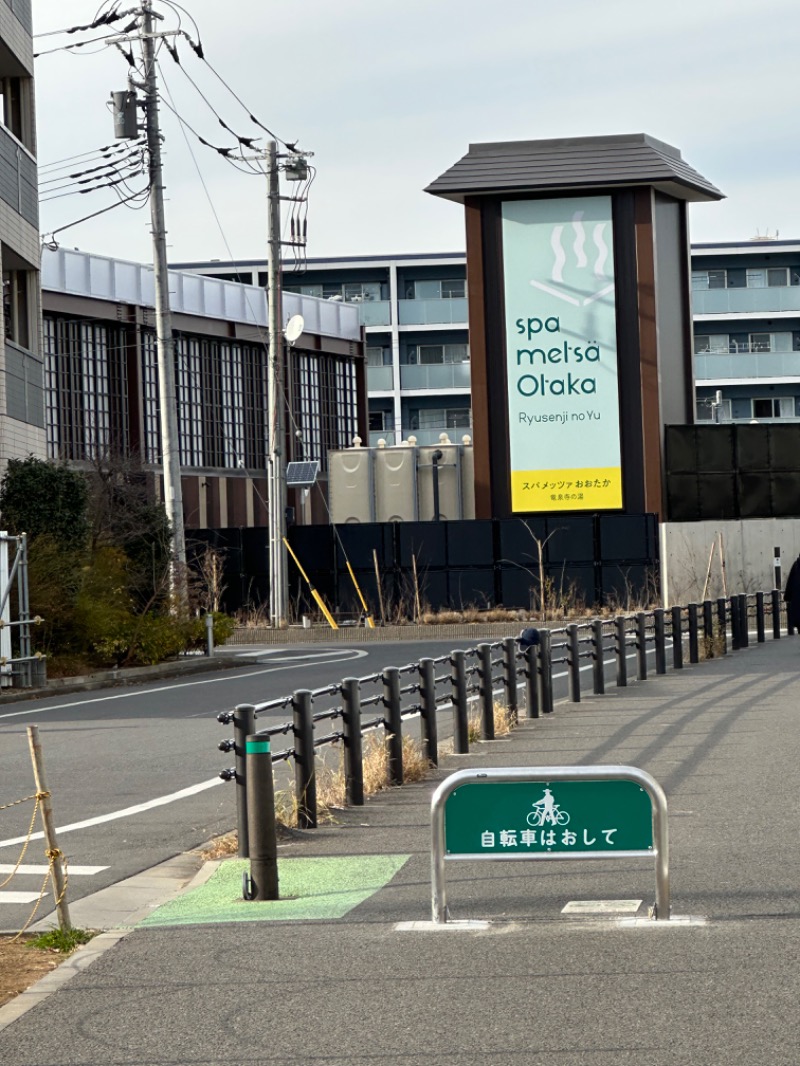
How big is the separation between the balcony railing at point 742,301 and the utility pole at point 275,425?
43433 millimetres

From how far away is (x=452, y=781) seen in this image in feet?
25.9

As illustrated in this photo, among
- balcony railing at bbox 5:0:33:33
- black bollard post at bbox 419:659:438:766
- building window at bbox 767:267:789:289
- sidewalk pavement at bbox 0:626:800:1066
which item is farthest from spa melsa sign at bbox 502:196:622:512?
building window at bbox 767:267:789:289

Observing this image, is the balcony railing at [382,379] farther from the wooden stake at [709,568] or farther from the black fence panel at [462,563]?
the wooden stake at [709,568]

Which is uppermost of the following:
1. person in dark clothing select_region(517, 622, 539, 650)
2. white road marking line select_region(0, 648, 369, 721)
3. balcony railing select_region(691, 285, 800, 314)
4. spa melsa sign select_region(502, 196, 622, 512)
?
balcony railing select_region(691, 285, 800, 314)

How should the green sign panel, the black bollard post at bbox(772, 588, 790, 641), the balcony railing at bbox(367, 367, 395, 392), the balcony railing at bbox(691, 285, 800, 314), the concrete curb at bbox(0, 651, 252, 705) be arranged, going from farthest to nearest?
the balcony railing at bbox(367, 367, 395, 392) → the balcony railing at bbox(691, 285, 800, 314) → the black bollard post at bbox(772, 588, 790, 641) → the concrete curb at bbox(0, 651, 252, 705) → the green sign panel

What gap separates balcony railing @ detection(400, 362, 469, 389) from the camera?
8044 cm

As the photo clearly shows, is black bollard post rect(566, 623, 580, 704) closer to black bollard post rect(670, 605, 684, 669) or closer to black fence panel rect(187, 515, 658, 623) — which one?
black bollard post rect(670, 605, 684, 669)

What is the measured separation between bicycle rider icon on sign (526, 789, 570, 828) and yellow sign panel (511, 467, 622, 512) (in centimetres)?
3375

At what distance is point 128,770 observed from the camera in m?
14.9

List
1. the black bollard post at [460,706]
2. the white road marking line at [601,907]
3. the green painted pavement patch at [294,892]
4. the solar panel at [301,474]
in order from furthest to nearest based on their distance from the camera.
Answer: the solar panel at [301,474] < the black bollard post at [460,706] < the green painted pavement patch at [294,892] < the white road marking line at [601,907]

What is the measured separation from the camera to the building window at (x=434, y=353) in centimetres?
8162

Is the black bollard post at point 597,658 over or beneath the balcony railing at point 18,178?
beneath

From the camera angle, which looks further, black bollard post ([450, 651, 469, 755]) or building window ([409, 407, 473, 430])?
building window ([409, 407, 473, 430])

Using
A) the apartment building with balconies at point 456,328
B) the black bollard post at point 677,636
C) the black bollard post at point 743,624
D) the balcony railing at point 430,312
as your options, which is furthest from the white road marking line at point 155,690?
the balcony railing at point 430,312
